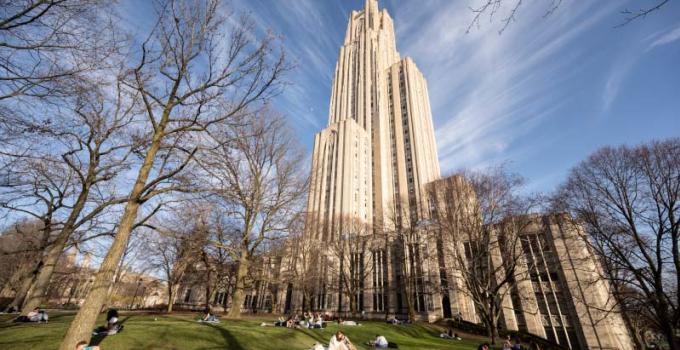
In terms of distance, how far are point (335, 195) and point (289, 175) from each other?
5050cm

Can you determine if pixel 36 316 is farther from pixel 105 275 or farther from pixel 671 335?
pixel 671 335

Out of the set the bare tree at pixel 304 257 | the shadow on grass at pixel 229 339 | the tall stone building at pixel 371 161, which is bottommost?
the shadow on grass at pixel 229 339

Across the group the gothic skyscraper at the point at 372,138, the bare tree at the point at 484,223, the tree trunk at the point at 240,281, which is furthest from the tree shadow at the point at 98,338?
the gothic skyscraper at the point at 372,138

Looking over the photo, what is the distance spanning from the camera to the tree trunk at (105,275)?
21.8 feet

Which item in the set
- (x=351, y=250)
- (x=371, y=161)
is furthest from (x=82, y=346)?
(x=371, y=161)

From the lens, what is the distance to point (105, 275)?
736 cm

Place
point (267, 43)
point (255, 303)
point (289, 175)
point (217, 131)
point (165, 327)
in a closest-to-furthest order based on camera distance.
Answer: point (267, 43) → point (217, 131) → point (165, 327) → point (289, 175) → point (255, 303)

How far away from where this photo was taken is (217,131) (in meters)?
10.1

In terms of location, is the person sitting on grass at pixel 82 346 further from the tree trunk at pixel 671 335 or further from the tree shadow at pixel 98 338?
the tree trunk at pixel 671 335

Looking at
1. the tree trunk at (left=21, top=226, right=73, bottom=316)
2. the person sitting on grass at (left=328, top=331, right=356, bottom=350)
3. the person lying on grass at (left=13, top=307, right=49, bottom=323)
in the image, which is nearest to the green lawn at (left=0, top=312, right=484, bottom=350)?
the person lying on grass at (left=13, top=307, right=49, bottom=323)

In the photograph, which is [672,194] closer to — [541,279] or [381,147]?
[541,279]

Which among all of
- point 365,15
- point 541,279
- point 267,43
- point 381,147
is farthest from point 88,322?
point 365,15

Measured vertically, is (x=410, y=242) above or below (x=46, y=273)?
above

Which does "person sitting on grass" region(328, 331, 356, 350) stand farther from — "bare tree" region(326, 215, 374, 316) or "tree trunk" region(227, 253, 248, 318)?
"bare tree" region(326, 215, 374, 316)
